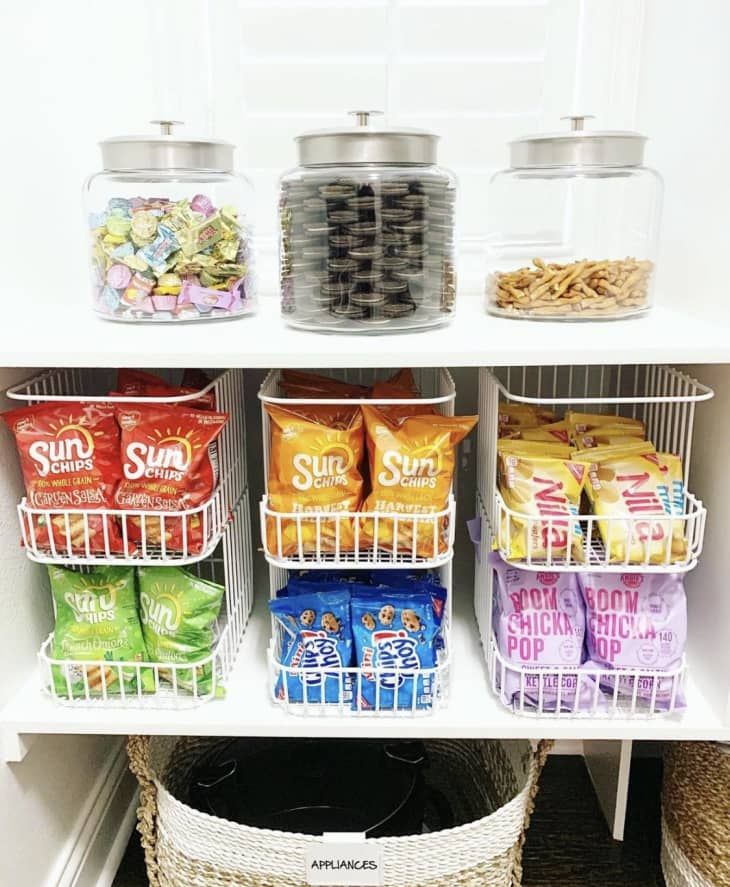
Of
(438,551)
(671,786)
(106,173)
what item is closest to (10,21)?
(106,173)

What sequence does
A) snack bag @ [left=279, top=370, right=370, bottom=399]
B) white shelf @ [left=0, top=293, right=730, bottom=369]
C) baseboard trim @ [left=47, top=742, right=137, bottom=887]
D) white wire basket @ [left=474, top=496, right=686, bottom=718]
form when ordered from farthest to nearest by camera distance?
baseboard trim @ [left=47, top=742, right=137, bottom=887]
snack bag @ [left=279, top=370, right=370, bottom=399]
white wire basket @ [left=474, top=496, right=686, bottom=718]
white shelf @ [left=0, top=293, right=730, bottom=369]

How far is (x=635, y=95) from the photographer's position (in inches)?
57.1

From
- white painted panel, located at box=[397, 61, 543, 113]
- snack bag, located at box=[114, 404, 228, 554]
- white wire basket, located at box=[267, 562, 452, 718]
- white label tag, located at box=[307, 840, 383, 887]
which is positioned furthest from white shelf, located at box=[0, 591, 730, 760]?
white painted panel, located at box=[397, 61, 543, 113]

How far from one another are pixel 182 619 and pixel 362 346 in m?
0.45

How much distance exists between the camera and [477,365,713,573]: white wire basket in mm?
1062

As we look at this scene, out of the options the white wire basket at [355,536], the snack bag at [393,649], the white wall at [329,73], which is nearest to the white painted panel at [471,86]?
the white wall at [329,73]

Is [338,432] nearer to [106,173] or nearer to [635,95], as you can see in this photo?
[106,173]

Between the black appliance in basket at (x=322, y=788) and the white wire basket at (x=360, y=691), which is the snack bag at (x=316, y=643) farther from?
the black appliance in basket at (x=322, y=788)

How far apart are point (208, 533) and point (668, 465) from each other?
0.62m

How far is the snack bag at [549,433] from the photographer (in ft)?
3.95

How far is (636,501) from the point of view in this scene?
3.56 feet

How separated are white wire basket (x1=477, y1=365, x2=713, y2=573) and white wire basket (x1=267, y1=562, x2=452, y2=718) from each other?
8.0 inches

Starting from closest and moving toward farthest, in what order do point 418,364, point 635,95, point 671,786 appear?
point 418,364, point 671,786, point 635,95

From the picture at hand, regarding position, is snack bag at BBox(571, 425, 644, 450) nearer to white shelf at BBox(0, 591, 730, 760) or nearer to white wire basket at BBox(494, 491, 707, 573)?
white wire basket at BBox(494, 491, 707, 573)
